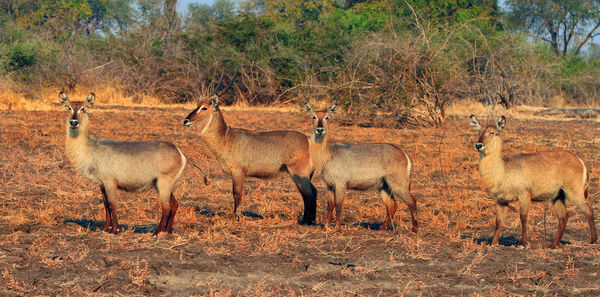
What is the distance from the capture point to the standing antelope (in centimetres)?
778

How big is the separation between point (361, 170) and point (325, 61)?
1586cm

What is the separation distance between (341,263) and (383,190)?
6.12ft

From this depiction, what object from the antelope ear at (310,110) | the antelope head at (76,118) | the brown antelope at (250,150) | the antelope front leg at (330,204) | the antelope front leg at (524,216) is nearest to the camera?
the antelope front leg at (524,216)

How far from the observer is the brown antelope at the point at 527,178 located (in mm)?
6438

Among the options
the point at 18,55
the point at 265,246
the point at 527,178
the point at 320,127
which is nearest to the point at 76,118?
the point at 265,246

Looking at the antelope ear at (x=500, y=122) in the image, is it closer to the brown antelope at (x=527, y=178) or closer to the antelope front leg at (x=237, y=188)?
the brown antelope at (x=527, y=178)

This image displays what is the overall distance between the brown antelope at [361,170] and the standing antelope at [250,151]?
1.43 ft

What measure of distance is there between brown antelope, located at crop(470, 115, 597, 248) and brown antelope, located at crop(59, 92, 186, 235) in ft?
9.87

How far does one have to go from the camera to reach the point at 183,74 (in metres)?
24.4

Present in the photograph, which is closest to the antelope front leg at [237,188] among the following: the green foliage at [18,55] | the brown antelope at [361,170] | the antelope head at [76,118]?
the brown antelope at [361,170]

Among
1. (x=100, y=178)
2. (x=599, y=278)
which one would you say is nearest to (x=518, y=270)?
(x=599, y=278)

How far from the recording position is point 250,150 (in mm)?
7809

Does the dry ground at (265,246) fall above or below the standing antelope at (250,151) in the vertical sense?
below

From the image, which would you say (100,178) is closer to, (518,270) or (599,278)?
(518,270)
